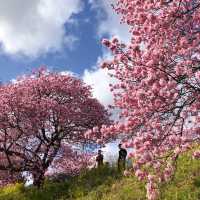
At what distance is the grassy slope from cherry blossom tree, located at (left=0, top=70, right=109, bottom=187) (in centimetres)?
345

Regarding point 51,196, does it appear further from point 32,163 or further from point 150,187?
point 150,187

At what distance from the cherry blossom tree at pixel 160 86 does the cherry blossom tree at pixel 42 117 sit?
16.3m

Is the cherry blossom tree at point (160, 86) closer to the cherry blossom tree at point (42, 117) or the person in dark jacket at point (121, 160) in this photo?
the person in dark jacket at point (121, 160)

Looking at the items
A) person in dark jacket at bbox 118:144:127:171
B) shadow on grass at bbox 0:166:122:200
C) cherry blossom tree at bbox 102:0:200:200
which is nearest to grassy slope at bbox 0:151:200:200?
shadow on grass at bbox 0:166:122:200

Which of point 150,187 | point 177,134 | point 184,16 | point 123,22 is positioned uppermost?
point 123,22

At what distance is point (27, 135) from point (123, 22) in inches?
588

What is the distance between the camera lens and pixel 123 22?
20.7 meters

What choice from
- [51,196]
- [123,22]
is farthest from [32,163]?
[123,22]

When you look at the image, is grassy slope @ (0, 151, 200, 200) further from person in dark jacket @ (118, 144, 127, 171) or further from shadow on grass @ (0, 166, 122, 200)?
person in dark jacket @ (118, 144, 127, 171)

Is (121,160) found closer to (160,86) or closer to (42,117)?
(42,117)

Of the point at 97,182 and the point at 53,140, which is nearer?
the point at 97,182

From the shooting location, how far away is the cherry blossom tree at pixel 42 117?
1323 inches

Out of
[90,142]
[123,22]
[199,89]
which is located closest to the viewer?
[199,89]

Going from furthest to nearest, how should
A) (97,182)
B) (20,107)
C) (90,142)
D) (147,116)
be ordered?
1. (90,142)
2. (20,107)
3. (97,182)
4. (147,116)
